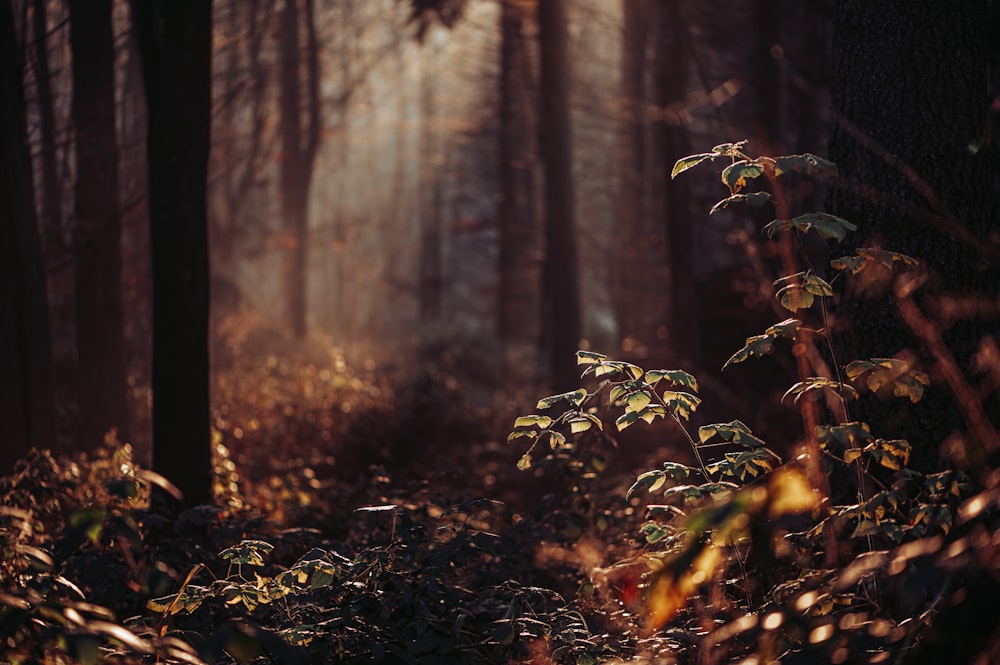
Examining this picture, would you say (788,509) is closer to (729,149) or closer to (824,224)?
(824,224)

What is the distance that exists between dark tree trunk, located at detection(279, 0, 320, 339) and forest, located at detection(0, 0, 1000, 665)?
160mm

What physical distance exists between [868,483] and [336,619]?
308 cm

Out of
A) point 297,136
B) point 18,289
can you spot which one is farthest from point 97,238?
point 297,136

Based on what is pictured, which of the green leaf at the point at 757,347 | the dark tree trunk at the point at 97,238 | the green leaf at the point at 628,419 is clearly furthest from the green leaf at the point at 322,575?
the dark tree trunk at the point at 97,238

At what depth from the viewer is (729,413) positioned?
11.4 m

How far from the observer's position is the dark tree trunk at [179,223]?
6.95 metres

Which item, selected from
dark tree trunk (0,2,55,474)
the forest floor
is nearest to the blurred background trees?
dark tree trunk (0,2,55,474)

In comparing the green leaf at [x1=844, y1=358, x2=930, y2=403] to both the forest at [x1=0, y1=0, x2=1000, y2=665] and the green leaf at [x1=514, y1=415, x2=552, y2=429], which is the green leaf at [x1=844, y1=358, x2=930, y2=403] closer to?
the forest at [x1=0, y1=0, x2=1000, y2=665]

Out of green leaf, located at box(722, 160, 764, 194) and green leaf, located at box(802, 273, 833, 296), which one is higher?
green leaf, located at box(722, 160, 764, 194)

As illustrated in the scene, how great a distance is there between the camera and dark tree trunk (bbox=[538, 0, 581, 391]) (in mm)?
15000

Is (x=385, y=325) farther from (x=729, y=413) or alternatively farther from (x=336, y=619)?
(x=336, y=619)

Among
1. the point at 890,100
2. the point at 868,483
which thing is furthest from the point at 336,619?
the point at 890,100

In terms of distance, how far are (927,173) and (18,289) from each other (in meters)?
7.23

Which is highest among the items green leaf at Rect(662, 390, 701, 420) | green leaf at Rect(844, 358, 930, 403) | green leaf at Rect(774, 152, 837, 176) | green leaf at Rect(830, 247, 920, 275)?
green leaf at Rect(774, 152, 837, 176)
